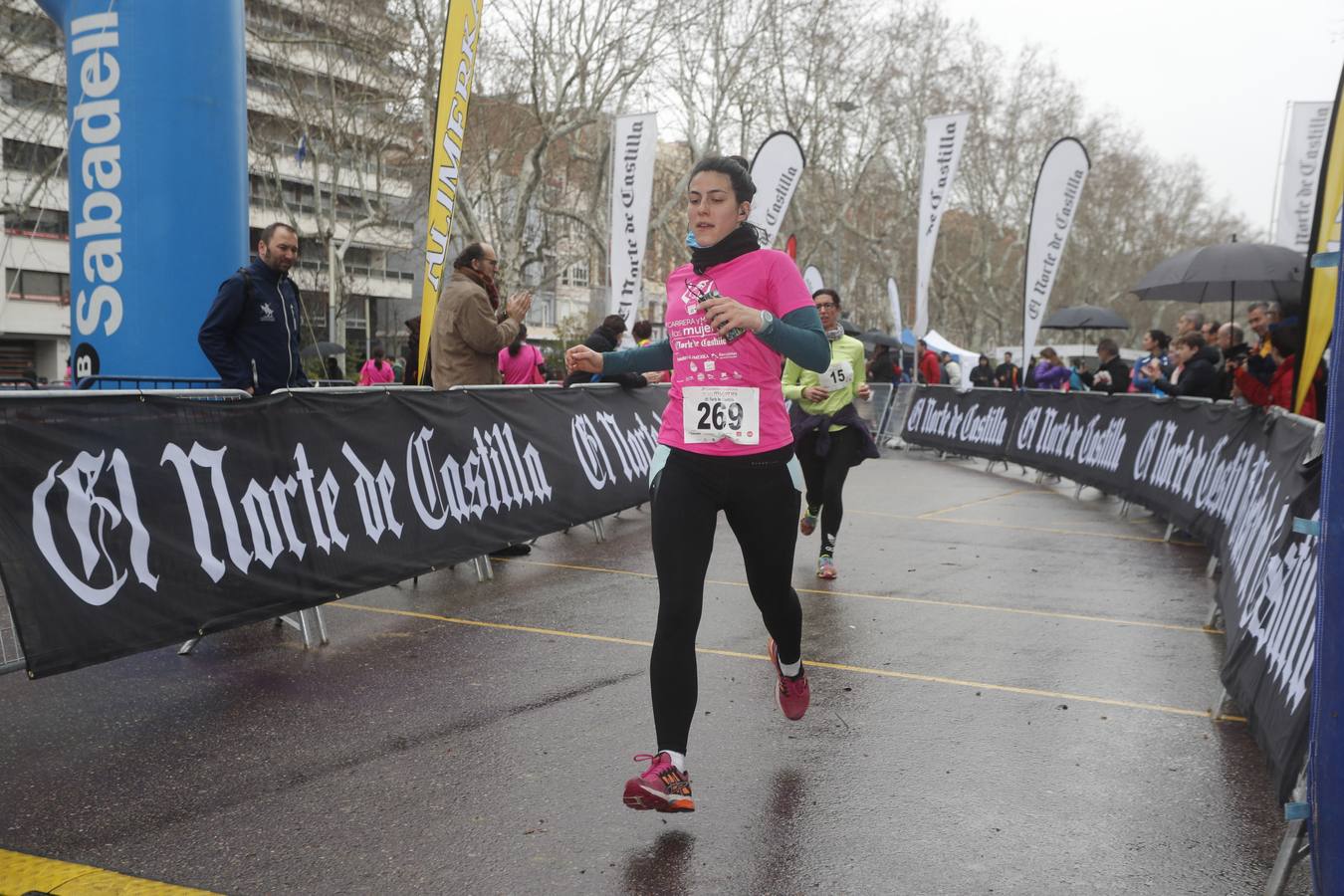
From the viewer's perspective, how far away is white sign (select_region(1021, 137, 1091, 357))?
→ 17156 millimetres

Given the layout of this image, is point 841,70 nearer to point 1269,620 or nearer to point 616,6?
point 616,6

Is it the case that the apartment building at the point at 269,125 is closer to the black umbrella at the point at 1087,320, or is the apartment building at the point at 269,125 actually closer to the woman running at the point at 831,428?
the woman running at the point at 831,428

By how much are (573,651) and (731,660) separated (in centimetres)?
83

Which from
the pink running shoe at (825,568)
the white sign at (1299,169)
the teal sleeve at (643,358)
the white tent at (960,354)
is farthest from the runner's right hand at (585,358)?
the white tent at (960,354)

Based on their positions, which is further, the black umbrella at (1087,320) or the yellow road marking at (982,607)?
the black umbrella at (1087,320)

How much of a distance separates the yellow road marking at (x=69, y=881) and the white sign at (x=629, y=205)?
42.4 feet

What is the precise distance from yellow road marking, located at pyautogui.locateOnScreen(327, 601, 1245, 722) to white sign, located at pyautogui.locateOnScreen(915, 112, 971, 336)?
15966mm

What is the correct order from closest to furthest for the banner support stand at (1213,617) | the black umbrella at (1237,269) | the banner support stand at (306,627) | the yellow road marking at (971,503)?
the banner support stand at (306,627), the banner support stand at (1213,617), the yellow road marking at (971,503), the black umbrella at (1237,269)

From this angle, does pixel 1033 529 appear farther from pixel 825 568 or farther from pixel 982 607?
pixel 982 607

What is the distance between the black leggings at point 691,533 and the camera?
12.2ft

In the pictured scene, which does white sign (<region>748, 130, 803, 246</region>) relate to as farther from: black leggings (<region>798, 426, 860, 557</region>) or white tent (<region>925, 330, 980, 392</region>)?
white tent (<region>925, 330, 980, 392</region>)

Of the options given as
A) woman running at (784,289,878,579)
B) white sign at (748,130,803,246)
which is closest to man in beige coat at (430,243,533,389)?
woman running at (784,289,878,579)

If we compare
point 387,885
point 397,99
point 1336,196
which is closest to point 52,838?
point 387,885

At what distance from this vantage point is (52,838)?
3.52m
